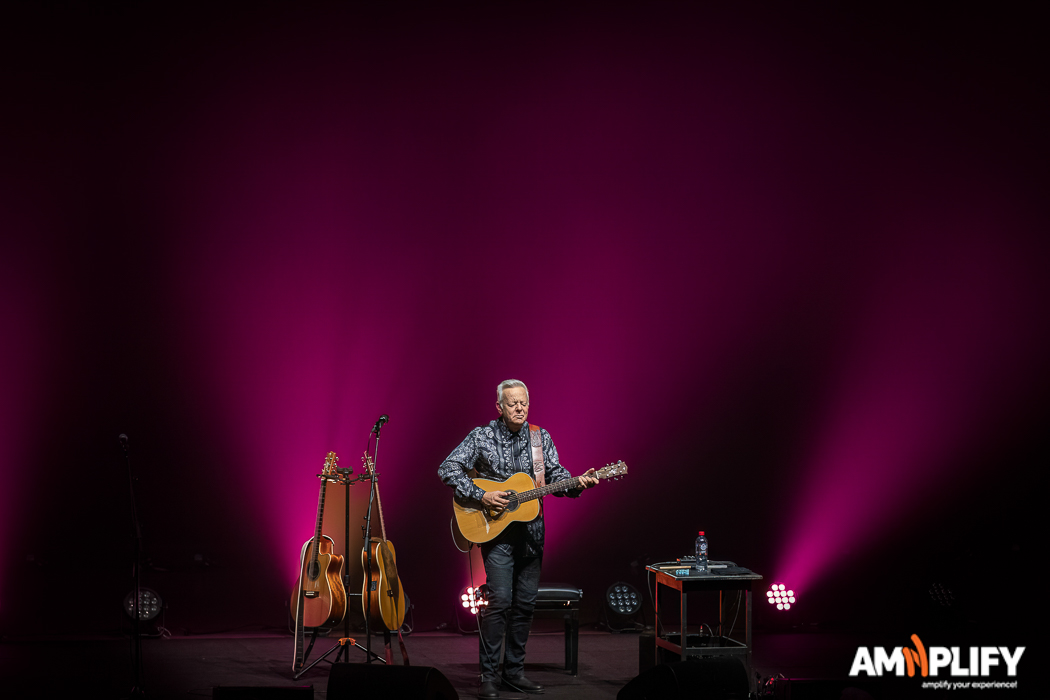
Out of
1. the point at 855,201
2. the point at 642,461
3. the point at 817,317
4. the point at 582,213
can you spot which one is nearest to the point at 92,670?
the point at 642,461

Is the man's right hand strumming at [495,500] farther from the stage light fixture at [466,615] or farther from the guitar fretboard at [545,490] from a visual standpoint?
the stage light fixture at [466,615]

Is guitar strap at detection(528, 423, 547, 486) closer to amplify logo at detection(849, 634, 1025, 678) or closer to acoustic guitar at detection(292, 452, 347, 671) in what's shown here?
acoustic guitar at detection(292, 452, 347, 671)

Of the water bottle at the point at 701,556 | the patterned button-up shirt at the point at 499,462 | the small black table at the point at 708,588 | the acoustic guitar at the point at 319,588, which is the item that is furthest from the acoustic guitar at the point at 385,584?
the water bottle at the point at 701,556

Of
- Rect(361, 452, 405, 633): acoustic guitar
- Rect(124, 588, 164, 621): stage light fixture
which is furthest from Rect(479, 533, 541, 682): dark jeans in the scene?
Rect(124, 588, 164, 621): stage light fixture

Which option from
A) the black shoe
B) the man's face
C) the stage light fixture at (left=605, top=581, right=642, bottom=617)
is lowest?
the black shoe

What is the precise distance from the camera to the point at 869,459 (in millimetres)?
7812

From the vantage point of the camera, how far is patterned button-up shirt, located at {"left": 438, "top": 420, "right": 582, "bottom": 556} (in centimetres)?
537

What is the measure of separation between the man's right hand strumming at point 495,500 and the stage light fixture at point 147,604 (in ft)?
9.23

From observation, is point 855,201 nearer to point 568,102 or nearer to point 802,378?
point 802,378

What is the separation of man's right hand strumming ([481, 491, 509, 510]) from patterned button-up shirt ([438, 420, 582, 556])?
0.08 m

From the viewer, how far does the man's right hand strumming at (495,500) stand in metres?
5.26

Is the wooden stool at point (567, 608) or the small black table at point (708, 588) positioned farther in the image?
the wooden stool at point (567, 608)

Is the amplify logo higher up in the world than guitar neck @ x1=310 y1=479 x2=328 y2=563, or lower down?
lower down

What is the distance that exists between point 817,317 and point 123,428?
4876 millimetres
